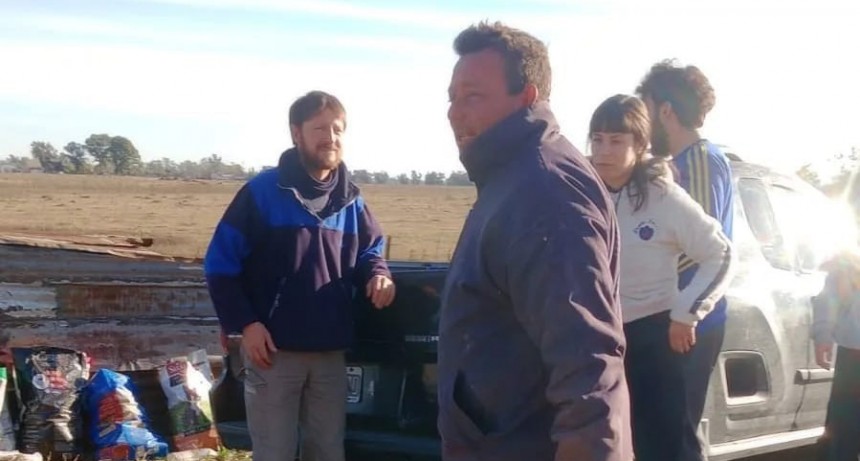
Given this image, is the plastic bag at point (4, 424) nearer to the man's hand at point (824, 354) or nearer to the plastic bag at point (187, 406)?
the plastic bag at point (187, 406)

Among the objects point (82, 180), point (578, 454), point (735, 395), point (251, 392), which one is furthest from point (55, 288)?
point (82, 180)

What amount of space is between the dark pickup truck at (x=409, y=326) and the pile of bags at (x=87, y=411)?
0.25 metres

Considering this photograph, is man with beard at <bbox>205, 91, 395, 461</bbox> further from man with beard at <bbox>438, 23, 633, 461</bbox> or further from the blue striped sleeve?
man with beard at <bbox>438, 23, 633, 461</bbox>

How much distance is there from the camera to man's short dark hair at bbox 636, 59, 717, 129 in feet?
14.4

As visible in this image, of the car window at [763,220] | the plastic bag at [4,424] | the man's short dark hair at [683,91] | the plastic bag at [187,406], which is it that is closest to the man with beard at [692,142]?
the man's short dark hair at [683,91]

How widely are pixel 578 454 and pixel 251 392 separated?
7.96ft

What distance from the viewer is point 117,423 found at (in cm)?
657

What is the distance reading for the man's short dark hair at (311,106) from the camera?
4.55 m

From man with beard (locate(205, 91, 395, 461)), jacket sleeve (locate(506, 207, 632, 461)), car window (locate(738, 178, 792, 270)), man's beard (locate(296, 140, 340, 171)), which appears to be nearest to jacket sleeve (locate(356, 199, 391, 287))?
man with beard (locate(205, 91, 395, 461))

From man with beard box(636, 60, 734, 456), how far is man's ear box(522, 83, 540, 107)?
5.98 feet

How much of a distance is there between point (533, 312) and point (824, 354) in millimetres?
3196

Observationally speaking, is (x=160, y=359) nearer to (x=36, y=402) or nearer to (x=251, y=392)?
(x=36, y=402)

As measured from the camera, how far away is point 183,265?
745cm

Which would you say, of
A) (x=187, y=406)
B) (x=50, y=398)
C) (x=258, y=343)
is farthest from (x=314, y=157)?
(x=50, y=398)
